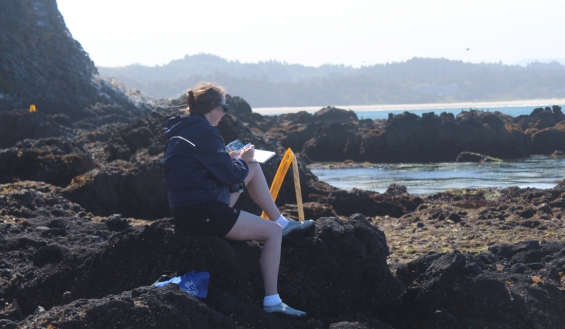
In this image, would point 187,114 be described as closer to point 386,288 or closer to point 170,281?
point 170,281

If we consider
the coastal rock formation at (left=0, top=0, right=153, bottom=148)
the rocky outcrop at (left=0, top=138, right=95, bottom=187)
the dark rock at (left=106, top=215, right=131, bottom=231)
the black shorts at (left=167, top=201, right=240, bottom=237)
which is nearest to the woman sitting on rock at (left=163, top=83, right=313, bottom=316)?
the black shorts at (left=167, top=201, right=240, bottom=237)

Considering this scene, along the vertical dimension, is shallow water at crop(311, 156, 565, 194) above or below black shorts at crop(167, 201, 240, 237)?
below

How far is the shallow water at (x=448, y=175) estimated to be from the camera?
21219 millimetres

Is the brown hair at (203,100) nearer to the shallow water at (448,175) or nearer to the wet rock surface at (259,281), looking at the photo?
the wet rock surface at (259,281)

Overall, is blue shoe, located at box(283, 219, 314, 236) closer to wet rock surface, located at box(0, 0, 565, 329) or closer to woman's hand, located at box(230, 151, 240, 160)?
wet rock surface, located at box(0, 0, 565, 329)

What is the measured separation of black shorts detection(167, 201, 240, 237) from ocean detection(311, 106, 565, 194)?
15133 mm

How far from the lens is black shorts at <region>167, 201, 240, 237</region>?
4730 mm

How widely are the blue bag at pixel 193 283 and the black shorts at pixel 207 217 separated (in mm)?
348

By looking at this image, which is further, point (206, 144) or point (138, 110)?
point (138, 110)

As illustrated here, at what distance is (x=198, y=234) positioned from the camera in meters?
4.81

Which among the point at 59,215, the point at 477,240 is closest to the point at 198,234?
the point at 59,215

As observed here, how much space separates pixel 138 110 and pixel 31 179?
36130mm

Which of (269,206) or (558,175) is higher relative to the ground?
(269,206)

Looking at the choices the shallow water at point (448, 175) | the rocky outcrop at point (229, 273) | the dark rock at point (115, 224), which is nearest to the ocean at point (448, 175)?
the shallow water at point (448, 175)
